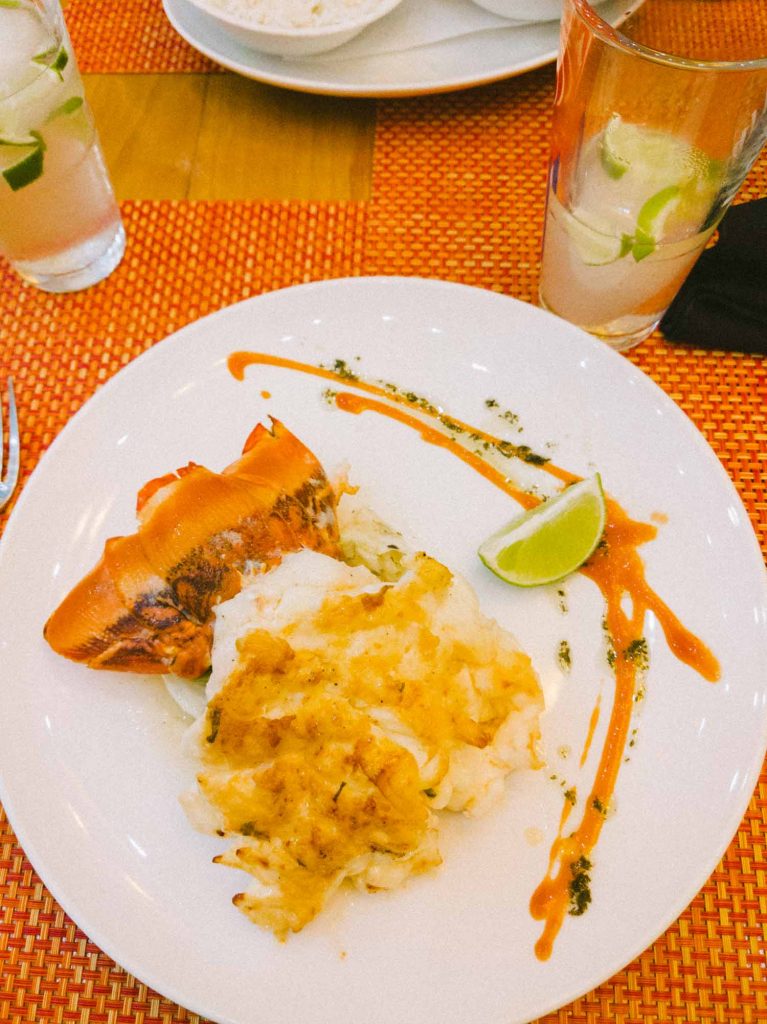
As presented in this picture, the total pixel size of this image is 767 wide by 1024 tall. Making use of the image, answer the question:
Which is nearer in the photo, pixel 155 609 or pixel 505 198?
pixel 155 609

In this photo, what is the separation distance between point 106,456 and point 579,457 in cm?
88

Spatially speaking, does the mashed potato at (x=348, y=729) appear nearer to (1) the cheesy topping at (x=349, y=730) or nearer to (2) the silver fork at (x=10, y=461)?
(1) the cheesy topping at (x=349, y=730)

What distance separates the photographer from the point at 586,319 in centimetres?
172

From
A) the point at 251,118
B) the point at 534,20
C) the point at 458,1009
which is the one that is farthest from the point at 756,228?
the point at 458,1009

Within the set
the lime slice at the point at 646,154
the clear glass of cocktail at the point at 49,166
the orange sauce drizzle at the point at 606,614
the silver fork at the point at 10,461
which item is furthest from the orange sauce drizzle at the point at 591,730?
the clear glass of cocktail at the point at 49,166

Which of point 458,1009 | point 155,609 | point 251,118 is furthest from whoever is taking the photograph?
point 251,118

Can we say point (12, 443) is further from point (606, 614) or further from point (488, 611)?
point (606, 614)

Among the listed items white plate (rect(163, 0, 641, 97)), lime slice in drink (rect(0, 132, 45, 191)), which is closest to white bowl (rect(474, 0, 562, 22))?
white plate (rect(163, 0, 641, 97))

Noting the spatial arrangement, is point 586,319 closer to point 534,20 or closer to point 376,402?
point 376,402

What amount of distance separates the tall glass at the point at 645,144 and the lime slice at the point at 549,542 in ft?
1.55

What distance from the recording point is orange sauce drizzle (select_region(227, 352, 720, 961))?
116 cm

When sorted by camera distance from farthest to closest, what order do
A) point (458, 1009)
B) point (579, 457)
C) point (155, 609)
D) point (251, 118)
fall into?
point (251, 118) → point (579, 457) → point (155, 609) → point (458, 1009)

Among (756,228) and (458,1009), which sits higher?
(756,228)

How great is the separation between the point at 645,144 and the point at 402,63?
812 millimetres
